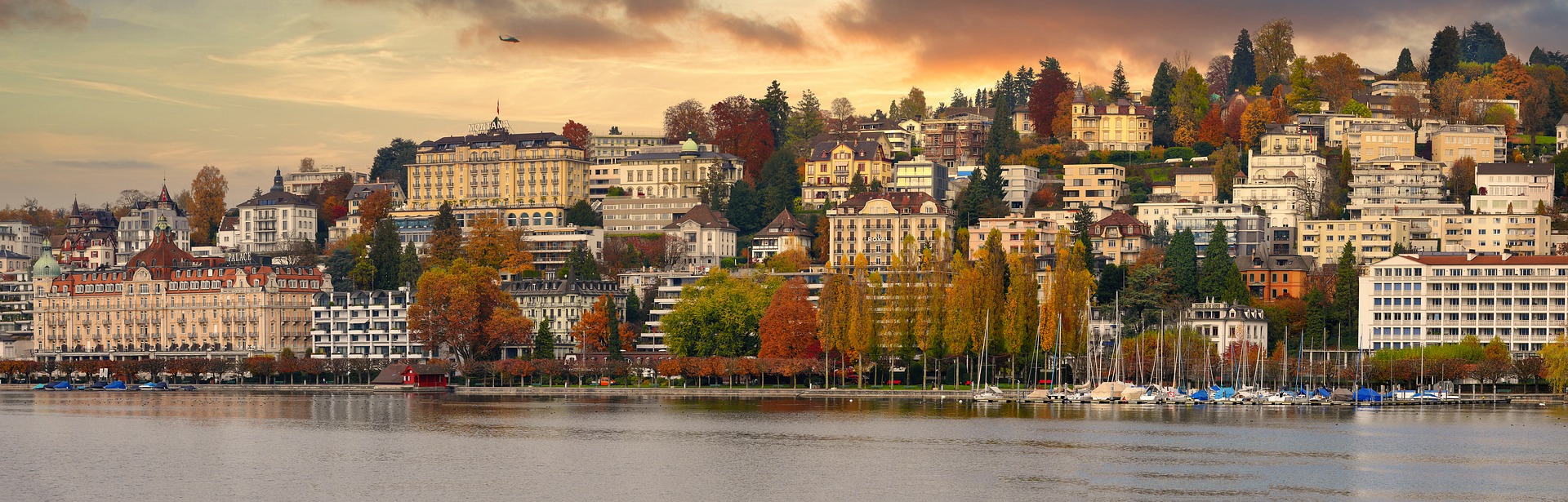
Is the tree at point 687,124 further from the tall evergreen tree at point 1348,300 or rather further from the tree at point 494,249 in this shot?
the tall evergreen tree at point 1348,300

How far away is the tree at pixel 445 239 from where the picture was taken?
150 m

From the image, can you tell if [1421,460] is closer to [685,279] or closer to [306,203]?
[685,279]

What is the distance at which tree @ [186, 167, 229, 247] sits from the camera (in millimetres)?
192500

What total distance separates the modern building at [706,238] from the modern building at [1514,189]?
5872cm

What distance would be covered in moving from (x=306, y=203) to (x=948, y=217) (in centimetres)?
6831

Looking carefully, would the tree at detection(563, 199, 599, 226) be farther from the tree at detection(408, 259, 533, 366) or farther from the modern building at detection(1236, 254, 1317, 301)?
the modern building at detection(1236, 254, 1317, 301)

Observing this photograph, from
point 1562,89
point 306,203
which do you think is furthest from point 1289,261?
point 306,203

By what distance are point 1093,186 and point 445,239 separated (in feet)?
175

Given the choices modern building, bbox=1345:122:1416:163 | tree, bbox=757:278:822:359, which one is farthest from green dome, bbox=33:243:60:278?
modern building, bbox=1345:122:1416:163

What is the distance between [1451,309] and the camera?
119m

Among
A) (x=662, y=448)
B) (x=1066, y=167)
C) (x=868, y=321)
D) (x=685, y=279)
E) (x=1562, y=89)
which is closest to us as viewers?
(x=662, y=448)

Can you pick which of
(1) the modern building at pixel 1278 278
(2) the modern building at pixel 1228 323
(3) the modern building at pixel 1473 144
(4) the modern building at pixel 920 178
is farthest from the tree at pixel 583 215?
(3) the modern building at pixel 1473 144

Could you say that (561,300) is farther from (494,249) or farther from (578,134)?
(578,134)

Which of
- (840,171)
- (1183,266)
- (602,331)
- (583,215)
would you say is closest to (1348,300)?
(1183,266)
